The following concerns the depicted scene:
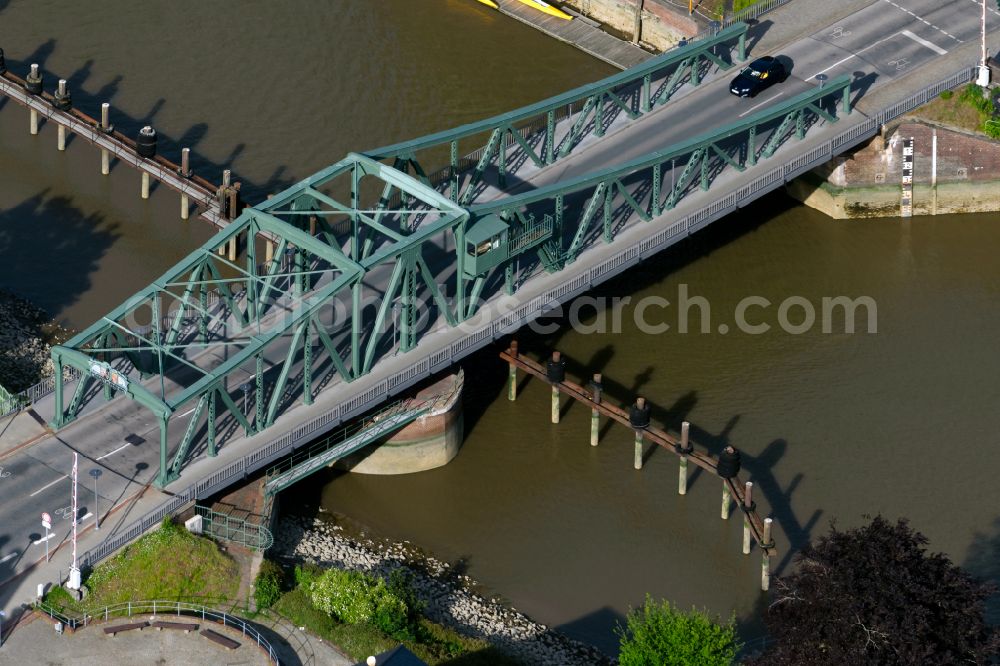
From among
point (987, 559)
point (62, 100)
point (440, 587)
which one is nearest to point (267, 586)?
point (440, 587)

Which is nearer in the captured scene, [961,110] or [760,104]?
[760,104]

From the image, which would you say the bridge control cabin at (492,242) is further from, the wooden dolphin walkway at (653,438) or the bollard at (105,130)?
the bollard at (105,130)

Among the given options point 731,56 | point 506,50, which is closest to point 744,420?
point 731,56

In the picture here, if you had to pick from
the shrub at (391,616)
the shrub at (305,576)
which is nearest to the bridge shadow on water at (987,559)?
the shrub at (391,616)

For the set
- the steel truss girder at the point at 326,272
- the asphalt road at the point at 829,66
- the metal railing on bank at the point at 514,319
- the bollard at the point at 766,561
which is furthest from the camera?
the asphalt road at the point at 829,66

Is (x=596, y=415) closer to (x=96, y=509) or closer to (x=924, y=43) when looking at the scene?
(x=96, y=509)

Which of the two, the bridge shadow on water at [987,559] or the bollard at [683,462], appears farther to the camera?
the bollard at [683,462]
